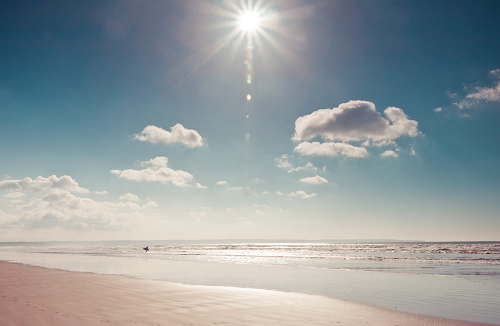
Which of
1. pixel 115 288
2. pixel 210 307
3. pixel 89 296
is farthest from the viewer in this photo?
pixel 115 288

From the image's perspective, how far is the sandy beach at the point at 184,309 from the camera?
A: 31.6 ft

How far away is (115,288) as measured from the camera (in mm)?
16625

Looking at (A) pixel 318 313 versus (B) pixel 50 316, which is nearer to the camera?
(B) pixel 50 316

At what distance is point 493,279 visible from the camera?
818 inches

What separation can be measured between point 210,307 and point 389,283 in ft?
43.7

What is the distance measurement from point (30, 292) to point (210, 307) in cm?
1027

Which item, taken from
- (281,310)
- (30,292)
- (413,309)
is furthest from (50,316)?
(413,309)

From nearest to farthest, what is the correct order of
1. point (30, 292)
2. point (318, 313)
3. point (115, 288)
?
point (318, 313) → point (30, 292) → point (115, 288)

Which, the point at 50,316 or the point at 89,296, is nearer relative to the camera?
the point at 50,316

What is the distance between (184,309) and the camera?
11.3 meters

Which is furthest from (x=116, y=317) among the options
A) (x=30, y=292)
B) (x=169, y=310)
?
(x=30, y=292)

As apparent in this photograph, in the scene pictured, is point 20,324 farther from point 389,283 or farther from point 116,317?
point 389,283

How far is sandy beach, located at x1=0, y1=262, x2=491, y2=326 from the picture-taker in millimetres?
9617

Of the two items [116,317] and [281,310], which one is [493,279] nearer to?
[281,310]
